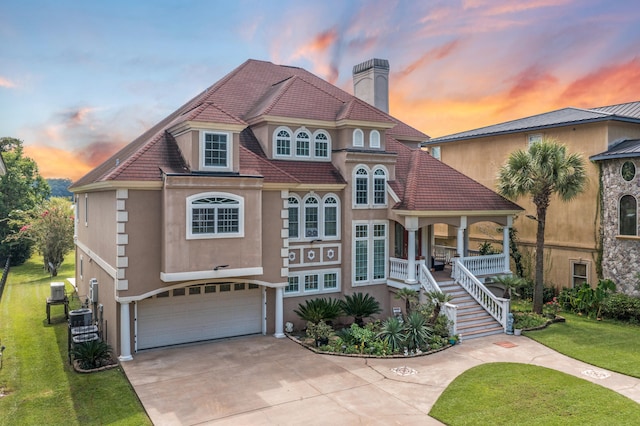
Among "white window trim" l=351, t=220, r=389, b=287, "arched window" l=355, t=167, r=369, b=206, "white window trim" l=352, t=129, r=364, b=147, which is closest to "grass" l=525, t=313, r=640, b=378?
"white window trim" l=351, t=220, r=389, b=287

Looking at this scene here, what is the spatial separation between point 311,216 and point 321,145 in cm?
337

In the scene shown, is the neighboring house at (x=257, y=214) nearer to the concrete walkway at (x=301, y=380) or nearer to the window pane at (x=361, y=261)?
the window pane at (x=361, y=261)

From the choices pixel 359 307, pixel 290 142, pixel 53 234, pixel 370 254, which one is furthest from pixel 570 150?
pixel 53 234

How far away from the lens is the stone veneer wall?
22.4m

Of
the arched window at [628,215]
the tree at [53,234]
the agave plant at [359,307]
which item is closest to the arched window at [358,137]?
the agave plant at [359,307]

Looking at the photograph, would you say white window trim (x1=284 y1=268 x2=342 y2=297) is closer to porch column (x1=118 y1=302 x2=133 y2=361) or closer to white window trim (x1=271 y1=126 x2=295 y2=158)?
white window trim (x1=271 y1=126 x2=295 y2=158)

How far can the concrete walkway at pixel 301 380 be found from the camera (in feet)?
40.3

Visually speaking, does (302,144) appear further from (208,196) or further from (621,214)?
(621,214)

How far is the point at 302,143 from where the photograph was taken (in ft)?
70.4

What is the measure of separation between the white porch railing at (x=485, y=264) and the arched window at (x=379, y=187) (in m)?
4.37

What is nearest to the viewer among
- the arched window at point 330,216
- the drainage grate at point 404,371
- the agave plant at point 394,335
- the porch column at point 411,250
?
the drainage grate at point 404,371

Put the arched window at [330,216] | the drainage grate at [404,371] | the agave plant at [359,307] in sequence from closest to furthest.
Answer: the drainage grate at [404,371] < the agave plant at [359,307] < the arched window at [330,216]

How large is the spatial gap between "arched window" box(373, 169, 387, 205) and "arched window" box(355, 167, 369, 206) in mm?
400

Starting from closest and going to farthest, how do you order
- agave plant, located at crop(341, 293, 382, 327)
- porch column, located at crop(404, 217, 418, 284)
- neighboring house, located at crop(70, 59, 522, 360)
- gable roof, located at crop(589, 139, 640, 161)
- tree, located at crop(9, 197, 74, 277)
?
neighboring house, located at crop(70, 59, 522, 360) < agave plant, located at crop(341, 293, 382, 327) < porch column, located at crop(404, 217, 418, 284) < gable roof, located at crop(589, 139, 640, 161) < tree, located at crop(9, 197, 74, 277)
